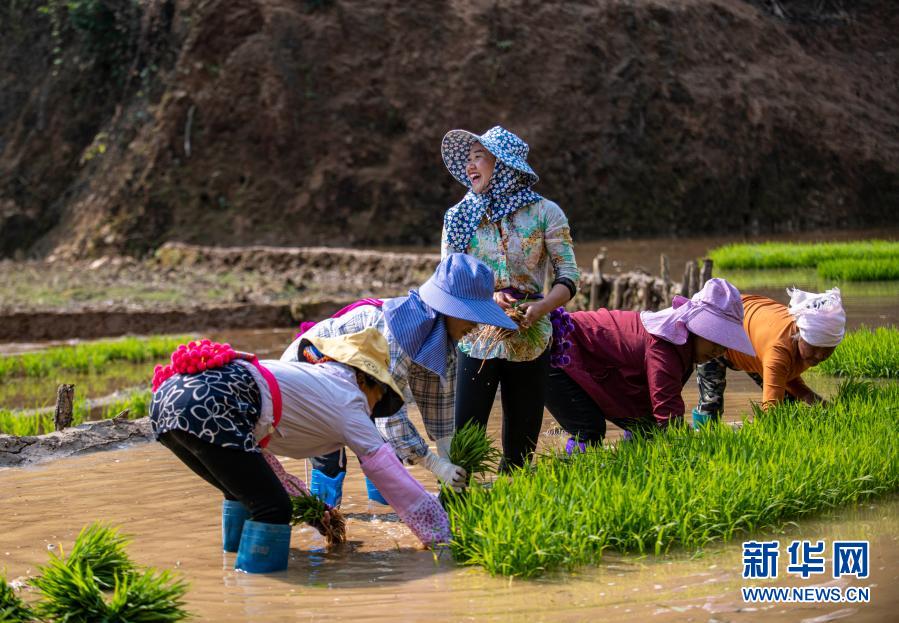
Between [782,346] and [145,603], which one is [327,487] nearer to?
[145,603]

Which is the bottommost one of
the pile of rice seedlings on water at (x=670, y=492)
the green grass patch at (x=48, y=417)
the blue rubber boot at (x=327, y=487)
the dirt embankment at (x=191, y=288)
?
the dirt embankment at (x=191, y=288)

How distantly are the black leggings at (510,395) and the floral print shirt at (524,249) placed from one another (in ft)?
0.26

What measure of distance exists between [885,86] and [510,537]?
30891 millimetres

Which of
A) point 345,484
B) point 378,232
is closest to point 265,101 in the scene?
point 378,232

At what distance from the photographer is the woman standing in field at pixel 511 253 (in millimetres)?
4695

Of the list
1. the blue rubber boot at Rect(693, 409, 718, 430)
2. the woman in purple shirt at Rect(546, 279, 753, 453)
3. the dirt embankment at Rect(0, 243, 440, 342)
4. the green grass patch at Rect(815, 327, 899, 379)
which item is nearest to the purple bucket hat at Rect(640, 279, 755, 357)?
the woman in purple shirt at Rect(546, 279, 753, 453)

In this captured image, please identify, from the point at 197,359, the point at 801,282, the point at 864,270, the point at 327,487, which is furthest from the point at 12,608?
the point at 864,270

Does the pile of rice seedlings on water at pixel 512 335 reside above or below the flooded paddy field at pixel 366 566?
above

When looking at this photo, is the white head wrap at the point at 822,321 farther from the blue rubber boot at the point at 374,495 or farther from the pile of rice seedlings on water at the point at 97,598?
the pile of rice seedlings on water at the point at 97,598

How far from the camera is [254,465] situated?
3.76m

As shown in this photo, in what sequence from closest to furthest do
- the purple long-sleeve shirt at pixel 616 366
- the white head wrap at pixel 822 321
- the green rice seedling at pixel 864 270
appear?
the white head wrap at pixel 822 321 → the purple long-sleeve shirt at pixel 616 366 → the green rice seedling at pixel 864 270

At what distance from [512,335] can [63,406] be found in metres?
3.28

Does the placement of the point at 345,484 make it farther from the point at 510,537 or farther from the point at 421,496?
the point at 510,537

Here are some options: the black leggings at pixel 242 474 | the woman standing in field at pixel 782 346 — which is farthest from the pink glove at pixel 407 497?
the woman standing in field at pixel 782 346
